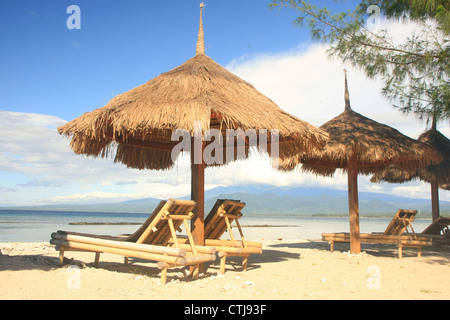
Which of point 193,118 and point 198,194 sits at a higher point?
point 193,118

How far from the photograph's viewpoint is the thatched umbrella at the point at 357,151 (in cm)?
646

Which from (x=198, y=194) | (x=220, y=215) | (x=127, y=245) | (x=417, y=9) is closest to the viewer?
(x=127, y=245)

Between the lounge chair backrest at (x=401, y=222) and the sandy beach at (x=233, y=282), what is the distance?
1338 mm

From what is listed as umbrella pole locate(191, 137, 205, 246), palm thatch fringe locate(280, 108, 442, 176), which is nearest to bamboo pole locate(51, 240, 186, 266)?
umbrella pole locate(191, 137, 205, 246)

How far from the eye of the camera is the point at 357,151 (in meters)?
6.48

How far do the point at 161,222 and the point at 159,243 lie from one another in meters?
0.45

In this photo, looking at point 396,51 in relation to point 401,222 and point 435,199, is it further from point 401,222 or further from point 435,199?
point 435,199

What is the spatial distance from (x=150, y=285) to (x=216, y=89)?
7.95 feet

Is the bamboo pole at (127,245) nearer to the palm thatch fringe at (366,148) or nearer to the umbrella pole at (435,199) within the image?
the palm thatch fringe at (366,148)

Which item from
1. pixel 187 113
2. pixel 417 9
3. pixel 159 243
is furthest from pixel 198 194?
pixel 417 9

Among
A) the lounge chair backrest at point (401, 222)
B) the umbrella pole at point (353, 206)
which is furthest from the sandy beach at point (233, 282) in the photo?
the umbrella pole at point (353, 206)
